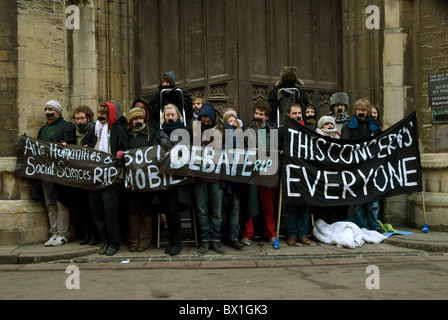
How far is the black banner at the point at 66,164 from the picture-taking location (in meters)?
7.68

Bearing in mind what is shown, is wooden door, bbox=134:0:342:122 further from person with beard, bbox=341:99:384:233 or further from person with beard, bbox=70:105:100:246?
person with beard, bbox=70:105:100:246

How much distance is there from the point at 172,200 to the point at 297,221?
1.94 meters

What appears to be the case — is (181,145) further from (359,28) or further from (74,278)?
(359,28)

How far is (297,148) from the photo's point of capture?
25.6 ft

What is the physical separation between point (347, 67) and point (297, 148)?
3116mm

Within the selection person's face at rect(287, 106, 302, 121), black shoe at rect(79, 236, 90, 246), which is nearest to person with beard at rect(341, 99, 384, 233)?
person's face at rect(287, 106, 302, 121)

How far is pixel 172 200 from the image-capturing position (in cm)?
753

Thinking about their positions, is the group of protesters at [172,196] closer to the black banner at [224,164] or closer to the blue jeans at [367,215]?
the blue jeans at [367,215]

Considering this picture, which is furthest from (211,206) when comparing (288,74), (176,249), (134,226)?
(288,74)

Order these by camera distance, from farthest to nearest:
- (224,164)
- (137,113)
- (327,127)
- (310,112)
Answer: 1. (310,112)
2. (327,127)
3. (137,113)
4. (224,164)

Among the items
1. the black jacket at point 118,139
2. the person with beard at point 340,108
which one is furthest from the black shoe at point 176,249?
the person with beard at point 340,108

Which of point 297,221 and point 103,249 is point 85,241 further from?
point 297,221

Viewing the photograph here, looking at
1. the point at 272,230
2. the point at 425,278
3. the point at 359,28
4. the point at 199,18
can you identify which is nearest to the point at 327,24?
the point at 359,28

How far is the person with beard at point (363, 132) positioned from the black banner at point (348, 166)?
32 centimetres
